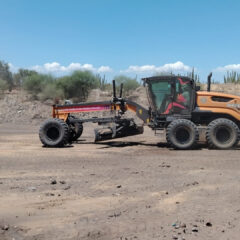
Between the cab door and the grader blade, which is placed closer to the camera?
the cab door

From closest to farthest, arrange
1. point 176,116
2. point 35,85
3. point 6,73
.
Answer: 1. point 176,116
2. point 35,85
3. point 6,73

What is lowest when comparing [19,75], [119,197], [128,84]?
[119,197]

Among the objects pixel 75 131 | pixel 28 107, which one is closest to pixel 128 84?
pixel 28 107

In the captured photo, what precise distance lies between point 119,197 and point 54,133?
7950mm

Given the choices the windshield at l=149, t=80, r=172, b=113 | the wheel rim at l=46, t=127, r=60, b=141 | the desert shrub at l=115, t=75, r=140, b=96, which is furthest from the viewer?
the desert shrub at l=115, t=75, r=140, b=96

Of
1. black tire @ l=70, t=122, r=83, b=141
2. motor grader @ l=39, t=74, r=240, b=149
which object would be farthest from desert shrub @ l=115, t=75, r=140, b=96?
motor grader @ l=39, t=74, r=240, b=149

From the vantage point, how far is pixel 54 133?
542 inches

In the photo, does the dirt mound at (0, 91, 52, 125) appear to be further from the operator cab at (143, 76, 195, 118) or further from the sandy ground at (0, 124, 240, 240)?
the sandy ground at (0, 124, 240, 240)

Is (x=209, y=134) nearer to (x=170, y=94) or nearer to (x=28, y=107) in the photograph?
(x=170, y=94)

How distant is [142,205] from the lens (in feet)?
18.9

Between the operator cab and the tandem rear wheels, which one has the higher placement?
the operator cab

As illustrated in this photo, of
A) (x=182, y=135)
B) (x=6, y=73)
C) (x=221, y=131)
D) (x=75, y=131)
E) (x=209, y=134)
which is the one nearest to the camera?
(x=209, y=134)

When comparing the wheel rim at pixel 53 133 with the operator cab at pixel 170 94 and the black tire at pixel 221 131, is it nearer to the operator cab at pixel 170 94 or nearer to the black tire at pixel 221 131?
the operator cab at pixel 170 94

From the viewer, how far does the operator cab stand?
12.8 meters
